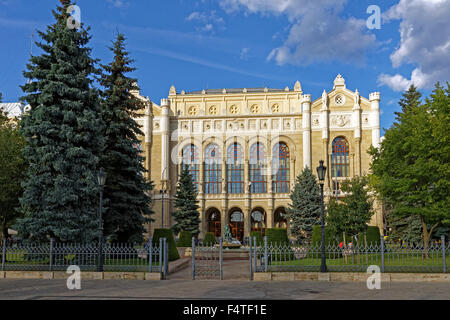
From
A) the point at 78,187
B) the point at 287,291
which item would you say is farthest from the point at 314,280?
the point at 78,187

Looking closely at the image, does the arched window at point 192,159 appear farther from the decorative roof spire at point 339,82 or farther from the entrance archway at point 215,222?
the decorative roof spire at point 339,82

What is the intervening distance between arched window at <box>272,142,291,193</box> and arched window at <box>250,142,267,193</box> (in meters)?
1.39

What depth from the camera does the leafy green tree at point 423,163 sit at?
2206 cm

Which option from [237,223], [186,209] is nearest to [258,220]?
[237,223]

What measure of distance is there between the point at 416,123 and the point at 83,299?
21.6 m

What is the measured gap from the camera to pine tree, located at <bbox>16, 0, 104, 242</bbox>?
18.5m

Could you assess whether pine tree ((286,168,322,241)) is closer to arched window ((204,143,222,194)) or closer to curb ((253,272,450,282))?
arched window ((204,143,222,194))

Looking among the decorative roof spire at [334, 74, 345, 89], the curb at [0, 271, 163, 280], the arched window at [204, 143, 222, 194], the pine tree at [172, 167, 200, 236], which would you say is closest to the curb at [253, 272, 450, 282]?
the curb at [0, 271, 163, 280]

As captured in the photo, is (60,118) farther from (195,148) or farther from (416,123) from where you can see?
(195,148)

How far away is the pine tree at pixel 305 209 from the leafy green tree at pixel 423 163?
15.9 metres

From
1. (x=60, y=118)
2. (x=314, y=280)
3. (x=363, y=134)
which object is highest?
(x=363, y=134)

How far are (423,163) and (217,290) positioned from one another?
15.8 m

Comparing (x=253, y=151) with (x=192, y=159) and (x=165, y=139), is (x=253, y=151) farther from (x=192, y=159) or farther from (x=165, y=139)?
(x=165, y=139)

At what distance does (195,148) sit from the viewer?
5869 cm
